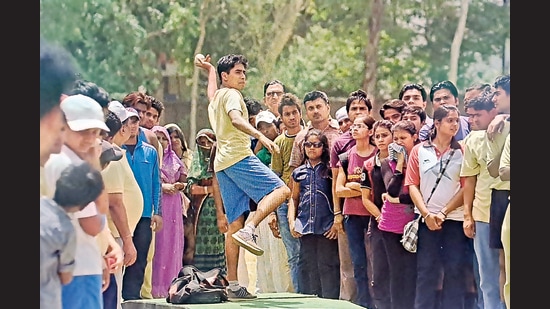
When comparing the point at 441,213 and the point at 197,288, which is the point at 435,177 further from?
the point at 197,288

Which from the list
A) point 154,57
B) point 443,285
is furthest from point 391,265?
point 154,57

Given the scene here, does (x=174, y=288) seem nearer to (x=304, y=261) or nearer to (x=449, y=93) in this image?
(x=304, y=261)

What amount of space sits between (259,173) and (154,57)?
0.99m

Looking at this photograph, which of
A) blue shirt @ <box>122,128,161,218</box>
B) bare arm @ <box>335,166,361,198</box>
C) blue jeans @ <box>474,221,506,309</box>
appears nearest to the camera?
blue jeans @ <box>474,221,506,309</box>

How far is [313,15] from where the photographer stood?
12.9 metres

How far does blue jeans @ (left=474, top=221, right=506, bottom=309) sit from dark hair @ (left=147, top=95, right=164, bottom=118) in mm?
2157

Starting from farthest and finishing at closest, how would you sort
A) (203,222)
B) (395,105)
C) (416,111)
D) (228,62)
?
(203,222)
(395,105)
(416,111)
(228,62)

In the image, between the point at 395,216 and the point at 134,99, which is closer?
the point at 134,99

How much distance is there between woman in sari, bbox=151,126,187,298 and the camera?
42.0 ft

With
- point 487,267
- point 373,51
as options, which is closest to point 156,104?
point 373,51

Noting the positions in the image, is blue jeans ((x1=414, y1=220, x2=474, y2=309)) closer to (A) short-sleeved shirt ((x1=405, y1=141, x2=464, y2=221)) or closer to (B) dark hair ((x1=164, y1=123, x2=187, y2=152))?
(A) short-sleeved shirt ((x1=405, y1=141, x2=464, y2=221))

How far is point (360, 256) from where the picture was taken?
12898 mm

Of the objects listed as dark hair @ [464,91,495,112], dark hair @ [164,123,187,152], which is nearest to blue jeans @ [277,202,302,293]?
dark hair @ [164,123,187,152]

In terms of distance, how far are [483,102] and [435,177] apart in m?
0.58
